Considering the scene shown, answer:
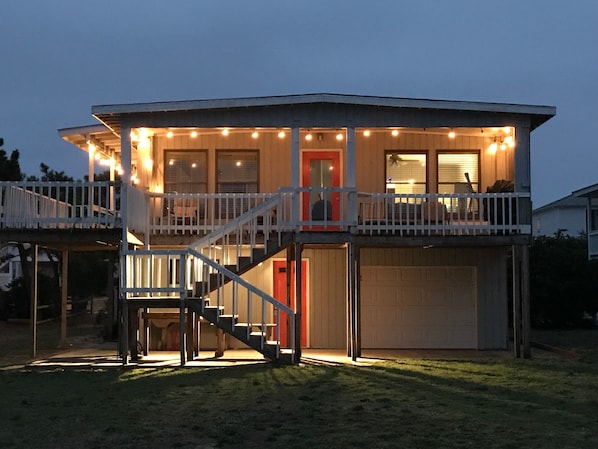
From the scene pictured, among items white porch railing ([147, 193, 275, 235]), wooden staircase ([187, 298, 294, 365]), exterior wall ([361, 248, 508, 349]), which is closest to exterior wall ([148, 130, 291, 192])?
white porch railing ([147, 193, 275, 235])

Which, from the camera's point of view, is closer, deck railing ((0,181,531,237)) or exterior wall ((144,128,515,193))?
deck railing ((0,181,531,237))

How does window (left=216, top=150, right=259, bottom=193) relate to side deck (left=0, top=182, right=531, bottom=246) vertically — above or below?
above

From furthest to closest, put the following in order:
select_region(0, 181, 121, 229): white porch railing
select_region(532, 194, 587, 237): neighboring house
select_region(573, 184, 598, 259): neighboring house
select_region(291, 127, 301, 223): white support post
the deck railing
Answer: select_region(532, 194, 587, 237): neighboring house
select_region(573, 184, 598, 259): neighboring house
select_region(291, 127, 301, 223): white support post
the deck railing
select_region(0, 181, 121, 229): white porch railing

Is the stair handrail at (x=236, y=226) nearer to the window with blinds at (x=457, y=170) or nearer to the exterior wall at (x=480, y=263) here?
the exterior wall at (x=480, y=263)

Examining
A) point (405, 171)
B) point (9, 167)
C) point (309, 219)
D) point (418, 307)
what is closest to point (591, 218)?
point (418, 307)

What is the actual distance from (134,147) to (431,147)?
7109mm

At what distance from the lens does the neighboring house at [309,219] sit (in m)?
15.1

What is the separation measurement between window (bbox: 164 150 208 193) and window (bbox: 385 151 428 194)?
4263mm

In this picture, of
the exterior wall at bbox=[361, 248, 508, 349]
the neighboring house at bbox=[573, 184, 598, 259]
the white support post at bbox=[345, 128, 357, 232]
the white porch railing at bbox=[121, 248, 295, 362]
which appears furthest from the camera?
the neighboring house at bbox=[573, 184, 598, 259]

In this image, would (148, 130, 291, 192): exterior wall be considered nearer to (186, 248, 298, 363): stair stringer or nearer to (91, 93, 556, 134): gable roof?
(91, 93, 556, 134): gable roof

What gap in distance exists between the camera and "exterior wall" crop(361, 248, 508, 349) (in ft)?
59.6

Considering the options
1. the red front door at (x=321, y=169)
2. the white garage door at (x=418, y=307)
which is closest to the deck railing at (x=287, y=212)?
the red front door at (x=321, y=169)

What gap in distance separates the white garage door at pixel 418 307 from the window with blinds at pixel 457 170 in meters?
1.96

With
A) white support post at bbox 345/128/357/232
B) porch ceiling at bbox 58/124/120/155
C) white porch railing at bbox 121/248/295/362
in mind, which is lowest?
white porch railing at bbox 121/248/295/362
